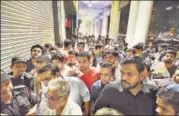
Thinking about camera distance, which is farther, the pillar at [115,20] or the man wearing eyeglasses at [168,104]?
A: the pillar at [115,20]

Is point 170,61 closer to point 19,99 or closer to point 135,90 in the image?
point 135,90

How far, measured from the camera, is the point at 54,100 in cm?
71

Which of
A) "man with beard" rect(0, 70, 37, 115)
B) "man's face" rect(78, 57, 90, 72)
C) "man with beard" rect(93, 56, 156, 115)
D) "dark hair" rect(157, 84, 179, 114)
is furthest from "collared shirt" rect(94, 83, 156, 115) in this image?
"man's face" rect(78, 57, 90, 72)

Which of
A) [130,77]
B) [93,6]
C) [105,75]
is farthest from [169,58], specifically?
[93,6]

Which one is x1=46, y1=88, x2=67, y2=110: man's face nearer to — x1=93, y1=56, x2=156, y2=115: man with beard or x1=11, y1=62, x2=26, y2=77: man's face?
x1=93, y1=56, x2=156, y2=115: man with beard

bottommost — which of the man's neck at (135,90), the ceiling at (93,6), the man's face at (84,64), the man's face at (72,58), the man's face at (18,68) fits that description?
the man's face at (72,58)

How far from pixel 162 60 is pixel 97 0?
10.1 metres

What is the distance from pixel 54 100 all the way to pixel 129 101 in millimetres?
363

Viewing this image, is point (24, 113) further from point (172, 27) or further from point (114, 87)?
point (172, 27)

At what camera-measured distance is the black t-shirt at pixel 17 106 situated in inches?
27.5

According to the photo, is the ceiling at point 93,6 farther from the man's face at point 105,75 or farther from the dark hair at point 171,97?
the dark hair at point 171,97

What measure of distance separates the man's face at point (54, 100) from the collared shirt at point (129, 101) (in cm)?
15

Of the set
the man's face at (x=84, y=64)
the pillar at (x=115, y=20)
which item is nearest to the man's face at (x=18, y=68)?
the man's face at (x=84, y=64)

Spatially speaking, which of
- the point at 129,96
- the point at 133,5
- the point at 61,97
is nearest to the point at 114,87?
the point at 129,96
